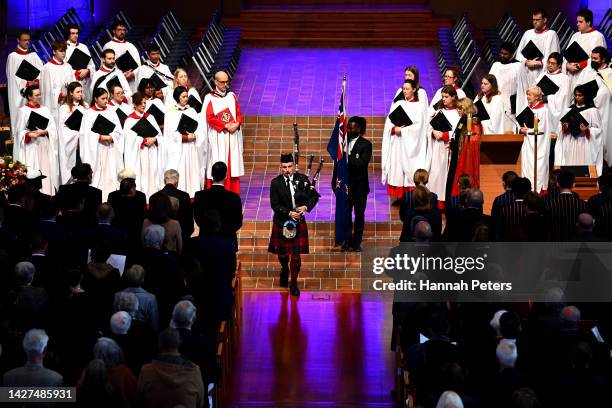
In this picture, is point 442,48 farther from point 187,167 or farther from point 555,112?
point 187,167

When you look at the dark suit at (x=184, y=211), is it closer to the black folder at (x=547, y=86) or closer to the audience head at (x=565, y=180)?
the audience head at (x=565, y=180)

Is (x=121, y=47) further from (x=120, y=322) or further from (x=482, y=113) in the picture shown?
(x=120, y=322)

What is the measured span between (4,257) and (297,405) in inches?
107

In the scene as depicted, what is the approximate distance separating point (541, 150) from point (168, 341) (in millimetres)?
8562

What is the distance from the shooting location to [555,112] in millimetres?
16391

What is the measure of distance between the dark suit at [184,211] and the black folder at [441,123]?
3.97m

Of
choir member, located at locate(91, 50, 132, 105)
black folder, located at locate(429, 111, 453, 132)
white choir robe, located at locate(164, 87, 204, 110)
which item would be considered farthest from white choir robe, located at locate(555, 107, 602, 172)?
choir member, located at locate(91, 50, 132, 105)

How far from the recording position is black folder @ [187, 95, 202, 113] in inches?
619

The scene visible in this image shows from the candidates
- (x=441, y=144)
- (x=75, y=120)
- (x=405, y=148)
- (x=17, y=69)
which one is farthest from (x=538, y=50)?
(x=17, y=69)

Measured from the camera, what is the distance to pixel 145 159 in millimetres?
15508

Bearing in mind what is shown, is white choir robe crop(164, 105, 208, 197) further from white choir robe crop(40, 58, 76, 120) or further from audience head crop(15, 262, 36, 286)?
audience head crop(15, 262, 36, 286)

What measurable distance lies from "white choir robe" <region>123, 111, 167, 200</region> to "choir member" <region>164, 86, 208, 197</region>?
108 mm

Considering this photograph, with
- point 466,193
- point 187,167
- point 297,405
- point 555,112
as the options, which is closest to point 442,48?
point 555,112

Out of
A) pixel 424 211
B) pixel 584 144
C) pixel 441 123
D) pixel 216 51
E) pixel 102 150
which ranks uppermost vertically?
pixel 216 51
